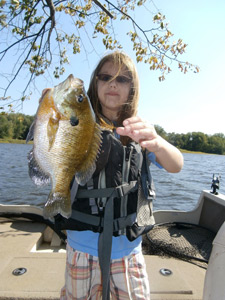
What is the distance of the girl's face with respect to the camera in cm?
221

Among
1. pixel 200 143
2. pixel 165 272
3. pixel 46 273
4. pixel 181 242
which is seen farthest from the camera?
pixel 200 143

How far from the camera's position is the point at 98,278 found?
75.7 inches

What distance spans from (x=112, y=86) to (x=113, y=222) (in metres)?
1.25

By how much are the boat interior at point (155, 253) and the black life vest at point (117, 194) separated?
0.69m

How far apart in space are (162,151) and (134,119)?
0.40 m

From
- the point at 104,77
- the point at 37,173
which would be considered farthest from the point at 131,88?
the point at 37,173

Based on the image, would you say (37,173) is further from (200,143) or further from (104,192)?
(200,143)

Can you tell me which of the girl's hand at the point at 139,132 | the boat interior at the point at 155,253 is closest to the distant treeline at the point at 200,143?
the boat interior at the point at 155,253

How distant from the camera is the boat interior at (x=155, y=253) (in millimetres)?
2973

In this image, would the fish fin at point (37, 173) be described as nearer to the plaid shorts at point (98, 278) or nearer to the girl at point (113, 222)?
the girl at point (113, 222)

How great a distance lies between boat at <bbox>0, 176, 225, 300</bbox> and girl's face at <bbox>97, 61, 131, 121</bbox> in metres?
1.50

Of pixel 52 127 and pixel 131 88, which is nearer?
pixel 52 127

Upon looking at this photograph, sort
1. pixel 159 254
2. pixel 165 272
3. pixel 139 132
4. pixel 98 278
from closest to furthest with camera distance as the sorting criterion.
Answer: pixel 139 132
pixel 98 278
pixel 165 272
pixel 159 254

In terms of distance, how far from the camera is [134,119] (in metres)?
1.56
